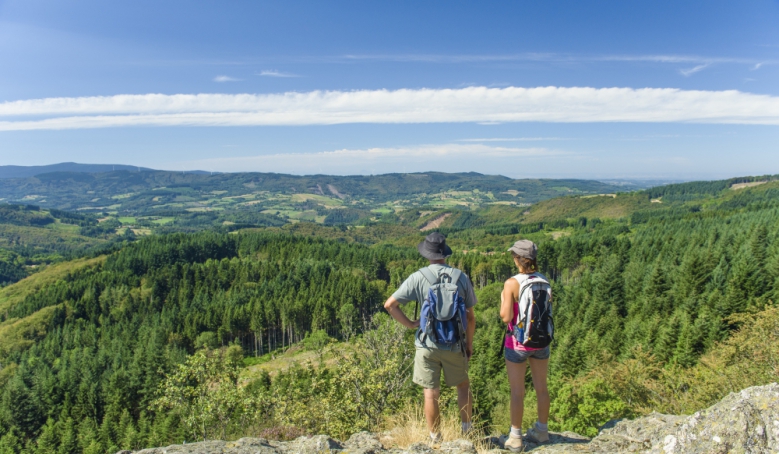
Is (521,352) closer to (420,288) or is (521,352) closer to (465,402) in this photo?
(465,402)

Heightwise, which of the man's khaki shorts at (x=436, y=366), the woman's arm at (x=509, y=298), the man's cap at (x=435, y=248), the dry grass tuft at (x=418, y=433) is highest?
the man's cap at (x=435, y=248)

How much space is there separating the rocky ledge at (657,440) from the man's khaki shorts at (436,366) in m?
1.14

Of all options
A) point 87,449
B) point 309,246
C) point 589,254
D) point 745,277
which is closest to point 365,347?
point 87,449

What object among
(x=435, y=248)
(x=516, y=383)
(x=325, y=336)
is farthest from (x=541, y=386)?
(x=325, y=336)

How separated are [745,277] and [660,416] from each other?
5015 centimetres

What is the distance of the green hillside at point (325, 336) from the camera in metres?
21.9

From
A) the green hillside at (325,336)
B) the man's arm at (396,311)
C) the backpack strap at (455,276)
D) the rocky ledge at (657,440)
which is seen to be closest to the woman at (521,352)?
the rocky ledge at (657,440)

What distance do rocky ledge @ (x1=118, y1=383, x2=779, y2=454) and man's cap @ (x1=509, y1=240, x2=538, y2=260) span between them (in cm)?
352

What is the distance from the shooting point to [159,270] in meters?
123

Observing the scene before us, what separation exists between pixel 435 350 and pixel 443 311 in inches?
37.9

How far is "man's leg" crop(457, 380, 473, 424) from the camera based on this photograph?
8124 millimetres

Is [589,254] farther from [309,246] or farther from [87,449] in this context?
[87,449]

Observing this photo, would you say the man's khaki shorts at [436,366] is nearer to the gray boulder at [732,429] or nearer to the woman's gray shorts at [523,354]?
the woman's gray shorts at [523,354]

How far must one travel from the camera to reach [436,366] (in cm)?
818
